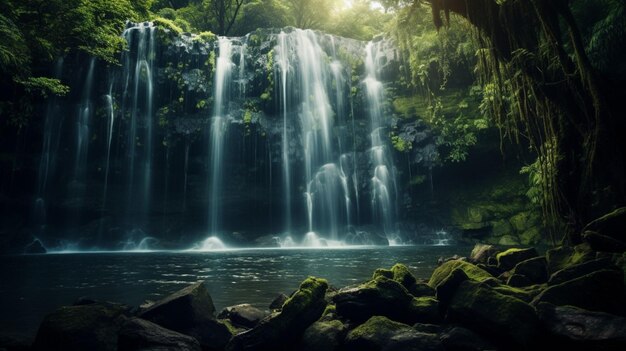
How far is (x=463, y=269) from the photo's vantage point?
6.10 meters

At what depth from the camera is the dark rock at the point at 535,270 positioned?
249 inches

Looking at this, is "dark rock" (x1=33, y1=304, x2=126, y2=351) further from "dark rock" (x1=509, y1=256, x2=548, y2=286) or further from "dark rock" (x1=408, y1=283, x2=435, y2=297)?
"dark rock" (x1=509, y1=256, x2=548, y2=286)

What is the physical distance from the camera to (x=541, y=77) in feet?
24.3

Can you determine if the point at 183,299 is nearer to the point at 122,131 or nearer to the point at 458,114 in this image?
the point at 122,131

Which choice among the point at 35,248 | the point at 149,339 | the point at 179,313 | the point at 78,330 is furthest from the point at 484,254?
the point at 35,248

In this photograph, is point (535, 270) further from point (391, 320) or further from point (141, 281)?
point (141, 281)

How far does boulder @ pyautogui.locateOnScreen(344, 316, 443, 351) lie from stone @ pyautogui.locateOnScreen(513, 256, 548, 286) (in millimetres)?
2872

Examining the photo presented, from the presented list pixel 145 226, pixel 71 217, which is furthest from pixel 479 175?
pixel 71 217

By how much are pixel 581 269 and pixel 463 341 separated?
7.71ft

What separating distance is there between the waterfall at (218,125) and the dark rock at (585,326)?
25091 millimetres

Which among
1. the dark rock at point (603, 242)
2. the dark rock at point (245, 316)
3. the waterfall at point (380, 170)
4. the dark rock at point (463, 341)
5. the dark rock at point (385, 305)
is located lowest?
the dark rock at point (463, 341)

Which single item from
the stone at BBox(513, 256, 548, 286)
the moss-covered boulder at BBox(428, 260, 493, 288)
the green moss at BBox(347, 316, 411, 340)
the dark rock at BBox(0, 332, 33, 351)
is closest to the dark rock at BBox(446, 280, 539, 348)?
the green moss at BBox(347, 316, 411, 340)

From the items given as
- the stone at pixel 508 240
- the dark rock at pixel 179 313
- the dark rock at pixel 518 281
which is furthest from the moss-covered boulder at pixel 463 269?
the stone at pixel 508 240

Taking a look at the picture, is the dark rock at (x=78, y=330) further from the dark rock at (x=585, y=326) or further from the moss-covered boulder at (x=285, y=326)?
the dark rock at (x=585, y=326)
